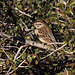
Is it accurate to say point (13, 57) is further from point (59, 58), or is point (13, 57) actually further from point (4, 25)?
point (59, 58)

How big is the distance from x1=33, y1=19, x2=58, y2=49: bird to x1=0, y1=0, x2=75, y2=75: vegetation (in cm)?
13

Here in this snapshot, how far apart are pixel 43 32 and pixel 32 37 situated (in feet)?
3.49

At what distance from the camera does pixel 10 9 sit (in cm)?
457

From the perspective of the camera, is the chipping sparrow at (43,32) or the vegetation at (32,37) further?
the chipping sparrow at (43,32)

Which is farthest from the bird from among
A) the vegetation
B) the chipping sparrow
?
the vegetation

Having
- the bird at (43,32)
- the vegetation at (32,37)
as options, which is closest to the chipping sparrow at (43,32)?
the bird at (43,32)

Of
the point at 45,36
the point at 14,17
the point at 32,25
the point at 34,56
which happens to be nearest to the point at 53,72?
the point at 34,56

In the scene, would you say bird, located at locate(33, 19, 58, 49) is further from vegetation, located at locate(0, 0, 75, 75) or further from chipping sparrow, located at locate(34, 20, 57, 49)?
vegetation, located at locate(0, 0, 75, 75)

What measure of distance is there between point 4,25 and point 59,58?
1564 millimetres

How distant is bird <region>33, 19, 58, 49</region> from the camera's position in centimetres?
461

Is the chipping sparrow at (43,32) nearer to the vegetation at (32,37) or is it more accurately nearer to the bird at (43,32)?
the bird at (43,32)

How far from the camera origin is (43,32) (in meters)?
5.18

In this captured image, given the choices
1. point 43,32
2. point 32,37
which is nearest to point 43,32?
point 43,32

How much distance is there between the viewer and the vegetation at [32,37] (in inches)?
144
